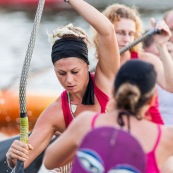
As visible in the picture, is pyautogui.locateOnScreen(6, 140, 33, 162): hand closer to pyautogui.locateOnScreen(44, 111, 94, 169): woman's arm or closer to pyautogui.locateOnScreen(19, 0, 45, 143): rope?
pyautogui.locateOnScreen(19, 0, 45, 143): rope

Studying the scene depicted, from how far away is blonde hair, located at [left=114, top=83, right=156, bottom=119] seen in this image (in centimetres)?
283

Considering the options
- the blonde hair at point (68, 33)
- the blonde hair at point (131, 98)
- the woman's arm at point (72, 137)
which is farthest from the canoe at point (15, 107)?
the blonde hair at point (131, 98)

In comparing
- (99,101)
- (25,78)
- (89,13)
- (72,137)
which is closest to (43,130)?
(99,101)

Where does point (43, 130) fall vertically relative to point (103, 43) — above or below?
below

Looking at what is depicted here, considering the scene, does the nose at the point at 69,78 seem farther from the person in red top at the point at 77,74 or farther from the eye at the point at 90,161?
the eye at the point at 90,161

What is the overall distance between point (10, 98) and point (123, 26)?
12.1ft

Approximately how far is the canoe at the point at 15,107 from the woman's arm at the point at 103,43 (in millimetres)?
3760

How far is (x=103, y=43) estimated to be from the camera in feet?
13.3

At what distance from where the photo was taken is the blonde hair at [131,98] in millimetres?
2830

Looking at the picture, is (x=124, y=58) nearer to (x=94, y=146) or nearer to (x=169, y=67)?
(x=169, y=67)

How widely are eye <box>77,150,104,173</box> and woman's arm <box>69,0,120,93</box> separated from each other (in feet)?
4.14

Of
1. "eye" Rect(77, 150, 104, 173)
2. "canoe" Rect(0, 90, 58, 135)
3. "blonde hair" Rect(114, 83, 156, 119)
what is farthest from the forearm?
"canoe" Rect(0, 90, 58, 135)

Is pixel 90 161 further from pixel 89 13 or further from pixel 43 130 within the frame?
pixel 43 130

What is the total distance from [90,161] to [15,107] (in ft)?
18.1
